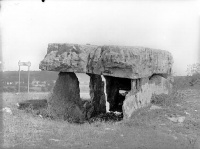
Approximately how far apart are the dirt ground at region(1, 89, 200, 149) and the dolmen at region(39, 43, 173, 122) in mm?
856

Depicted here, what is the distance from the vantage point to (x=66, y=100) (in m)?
13.5

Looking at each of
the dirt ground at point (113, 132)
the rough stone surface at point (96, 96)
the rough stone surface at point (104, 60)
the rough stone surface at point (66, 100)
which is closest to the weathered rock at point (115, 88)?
the rough stone surface at point (96, 96)

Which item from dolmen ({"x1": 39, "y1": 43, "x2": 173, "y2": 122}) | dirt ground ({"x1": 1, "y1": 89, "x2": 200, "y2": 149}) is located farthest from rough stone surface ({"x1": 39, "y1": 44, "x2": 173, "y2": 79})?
dirt ground ({"x1": 1, "y1": 89, "x2": 200, "y2": 149})

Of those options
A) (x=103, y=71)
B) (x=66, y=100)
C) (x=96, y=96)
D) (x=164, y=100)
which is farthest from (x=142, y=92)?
(x=96, y=96)

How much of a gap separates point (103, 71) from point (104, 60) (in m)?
0.42

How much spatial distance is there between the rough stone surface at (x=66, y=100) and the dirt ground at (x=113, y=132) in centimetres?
143

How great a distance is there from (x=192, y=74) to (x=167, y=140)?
1092cm

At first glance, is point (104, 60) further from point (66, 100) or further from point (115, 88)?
point (115, 88)

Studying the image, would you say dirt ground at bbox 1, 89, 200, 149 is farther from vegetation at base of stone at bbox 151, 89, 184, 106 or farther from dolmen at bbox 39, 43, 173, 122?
dolmen at bbox 39, 43, 173, 122

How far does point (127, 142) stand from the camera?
8.67m

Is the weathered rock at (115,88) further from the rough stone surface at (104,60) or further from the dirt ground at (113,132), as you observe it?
the dirt ground at (113,132)

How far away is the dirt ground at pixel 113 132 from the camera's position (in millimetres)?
8250

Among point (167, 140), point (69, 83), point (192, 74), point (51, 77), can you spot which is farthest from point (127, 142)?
point (51, 77)

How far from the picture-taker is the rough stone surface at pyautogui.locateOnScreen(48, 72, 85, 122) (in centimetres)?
1298
